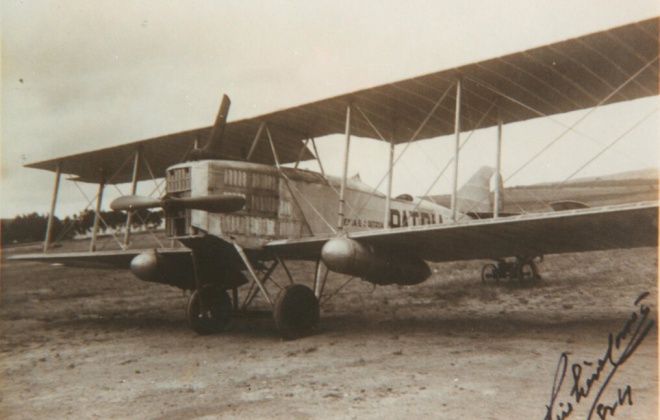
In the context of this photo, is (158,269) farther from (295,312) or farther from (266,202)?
(295,312)

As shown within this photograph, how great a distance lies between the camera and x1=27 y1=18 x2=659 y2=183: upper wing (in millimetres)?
6602

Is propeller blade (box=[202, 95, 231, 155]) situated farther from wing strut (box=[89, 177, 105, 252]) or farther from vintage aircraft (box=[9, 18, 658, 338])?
wing strut (box=[89, 177, 105, 252])

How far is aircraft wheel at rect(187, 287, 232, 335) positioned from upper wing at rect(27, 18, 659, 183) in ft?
9.72

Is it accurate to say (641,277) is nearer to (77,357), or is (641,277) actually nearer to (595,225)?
(595,225)

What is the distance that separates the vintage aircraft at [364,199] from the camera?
6758 mm

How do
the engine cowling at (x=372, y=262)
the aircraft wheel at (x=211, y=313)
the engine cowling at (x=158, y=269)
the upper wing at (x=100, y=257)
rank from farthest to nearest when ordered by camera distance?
the upper wing at (x=100, y=257)
the engine cowling at (x=158, y=269)
the aircraft wheel at (x=211, y=313)
the engine cowling at (x=372, y=262)

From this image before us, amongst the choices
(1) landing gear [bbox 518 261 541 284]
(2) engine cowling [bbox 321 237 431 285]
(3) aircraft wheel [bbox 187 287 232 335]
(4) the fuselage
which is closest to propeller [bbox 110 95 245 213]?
(4) the fuselage

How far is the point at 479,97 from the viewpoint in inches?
327

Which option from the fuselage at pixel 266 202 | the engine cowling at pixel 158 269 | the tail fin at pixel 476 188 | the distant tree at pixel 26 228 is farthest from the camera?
the distant tree at pixel 26 228

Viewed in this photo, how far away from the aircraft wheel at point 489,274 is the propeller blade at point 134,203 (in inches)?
365
